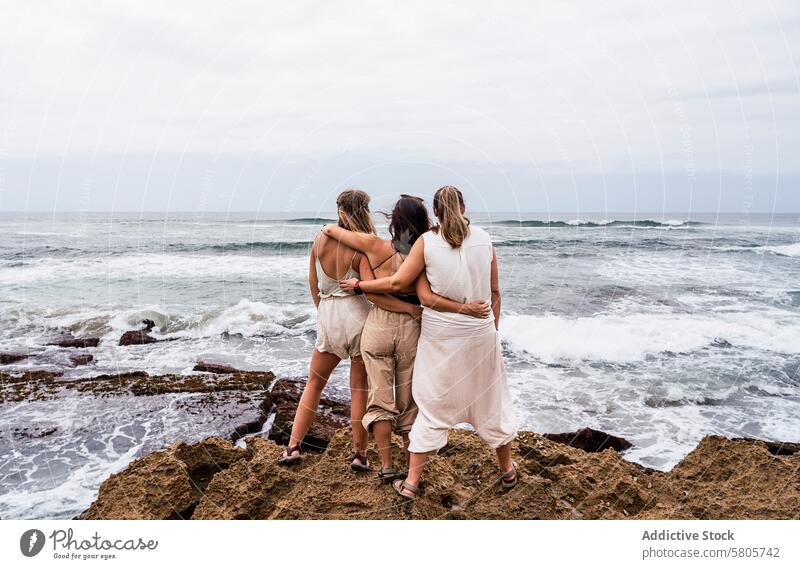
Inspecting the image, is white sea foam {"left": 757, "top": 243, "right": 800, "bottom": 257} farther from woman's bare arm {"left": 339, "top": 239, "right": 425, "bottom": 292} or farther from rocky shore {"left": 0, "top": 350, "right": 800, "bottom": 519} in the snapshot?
woman's bare arm {"left": 339, "top": 239, "right": 425, "bottom": 292}

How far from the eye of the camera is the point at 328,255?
3.99m

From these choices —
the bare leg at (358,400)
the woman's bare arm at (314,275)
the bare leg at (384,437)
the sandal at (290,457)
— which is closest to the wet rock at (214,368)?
the sandal at (290,457)

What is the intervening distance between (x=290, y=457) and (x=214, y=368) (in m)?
5.12

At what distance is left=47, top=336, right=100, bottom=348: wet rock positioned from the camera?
1101cm

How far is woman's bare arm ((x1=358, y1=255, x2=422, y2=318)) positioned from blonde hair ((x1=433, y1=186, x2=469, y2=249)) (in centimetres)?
56

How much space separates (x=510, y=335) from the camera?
11.6 metres

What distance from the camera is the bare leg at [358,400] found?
4.14 m

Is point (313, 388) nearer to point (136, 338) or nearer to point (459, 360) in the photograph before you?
point (459, 360)

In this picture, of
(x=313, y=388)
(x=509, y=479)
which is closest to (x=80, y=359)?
(x=313, y=388)

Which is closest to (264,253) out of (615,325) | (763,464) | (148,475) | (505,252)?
(505,252)

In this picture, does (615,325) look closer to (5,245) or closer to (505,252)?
(505,252)

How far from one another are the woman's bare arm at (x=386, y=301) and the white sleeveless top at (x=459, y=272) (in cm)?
11

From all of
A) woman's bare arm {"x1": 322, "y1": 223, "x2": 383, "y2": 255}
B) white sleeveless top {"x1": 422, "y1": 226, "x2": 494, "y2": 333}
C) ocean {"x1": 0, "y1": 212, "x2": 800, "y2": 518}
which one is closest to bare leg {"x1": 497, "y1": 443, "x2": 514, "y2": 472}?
white sleeveless top {"x1": 422, "y1": 226, "x2": 494, "y2": 333}
